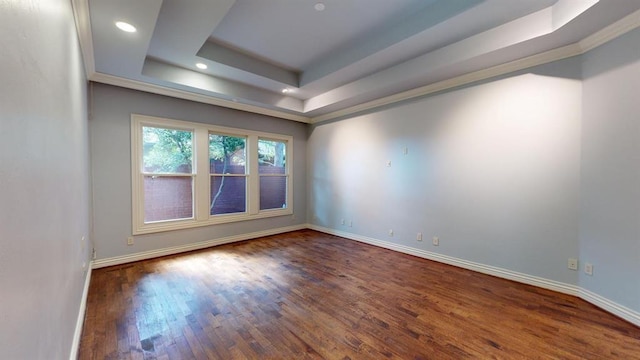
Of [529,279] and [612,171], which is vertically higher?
[612,171]

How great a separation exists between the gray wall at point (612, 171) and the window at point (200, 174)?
472 centimetres

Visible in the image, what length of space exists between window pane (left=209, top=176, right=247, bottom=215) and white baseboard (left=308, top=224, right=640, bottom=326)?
2.57 meters

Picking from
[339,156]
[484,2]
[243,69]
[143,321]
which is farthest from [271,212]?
[484,2]

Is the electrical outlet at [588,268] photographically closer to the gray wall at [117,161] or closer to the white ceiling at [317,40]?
the white ceiling at [317,40]

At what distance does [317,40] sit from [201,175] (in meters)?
2.90

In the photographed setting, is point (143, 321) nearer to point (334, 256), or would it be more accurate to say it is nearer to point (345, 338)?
point (345, 338)

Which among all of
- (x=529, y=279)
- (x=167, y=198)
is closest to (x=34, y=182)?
(x=167, y=198)

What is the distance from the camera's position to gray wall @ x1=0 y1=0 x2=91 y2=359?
729 millimetres

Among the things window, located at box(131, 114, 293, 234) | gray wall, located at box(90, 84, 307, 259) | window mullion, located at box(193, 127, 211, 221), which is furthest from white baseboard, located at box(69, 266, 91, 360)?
window mullion, located at box(193, 127, 211, 221)

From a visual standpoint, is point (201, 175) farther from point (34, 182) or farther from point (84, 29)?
point (34, 182)

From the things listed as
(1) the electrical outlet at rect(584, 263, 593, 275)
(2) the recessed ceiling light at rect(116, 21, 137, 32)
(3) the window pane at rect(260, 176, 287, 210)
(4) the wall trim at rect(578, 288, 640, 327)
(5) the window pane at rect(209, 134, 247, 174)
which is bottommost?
(4) the wall trim at rect(578, 288, 640, 327)

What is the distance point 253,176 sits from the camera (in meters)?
5.18

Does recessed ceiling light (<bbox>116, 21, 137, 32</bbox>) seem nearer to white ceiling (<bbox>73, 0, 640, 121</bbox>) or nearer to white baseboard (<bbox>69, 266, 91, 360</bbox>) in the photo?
white ceiling (<bbox>73, 0, 640, 121</bbox>)

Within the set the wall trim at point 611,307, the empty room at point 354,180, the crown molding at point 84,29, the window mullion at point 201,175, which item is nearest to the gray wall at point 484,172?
the empty room at point 354,180
